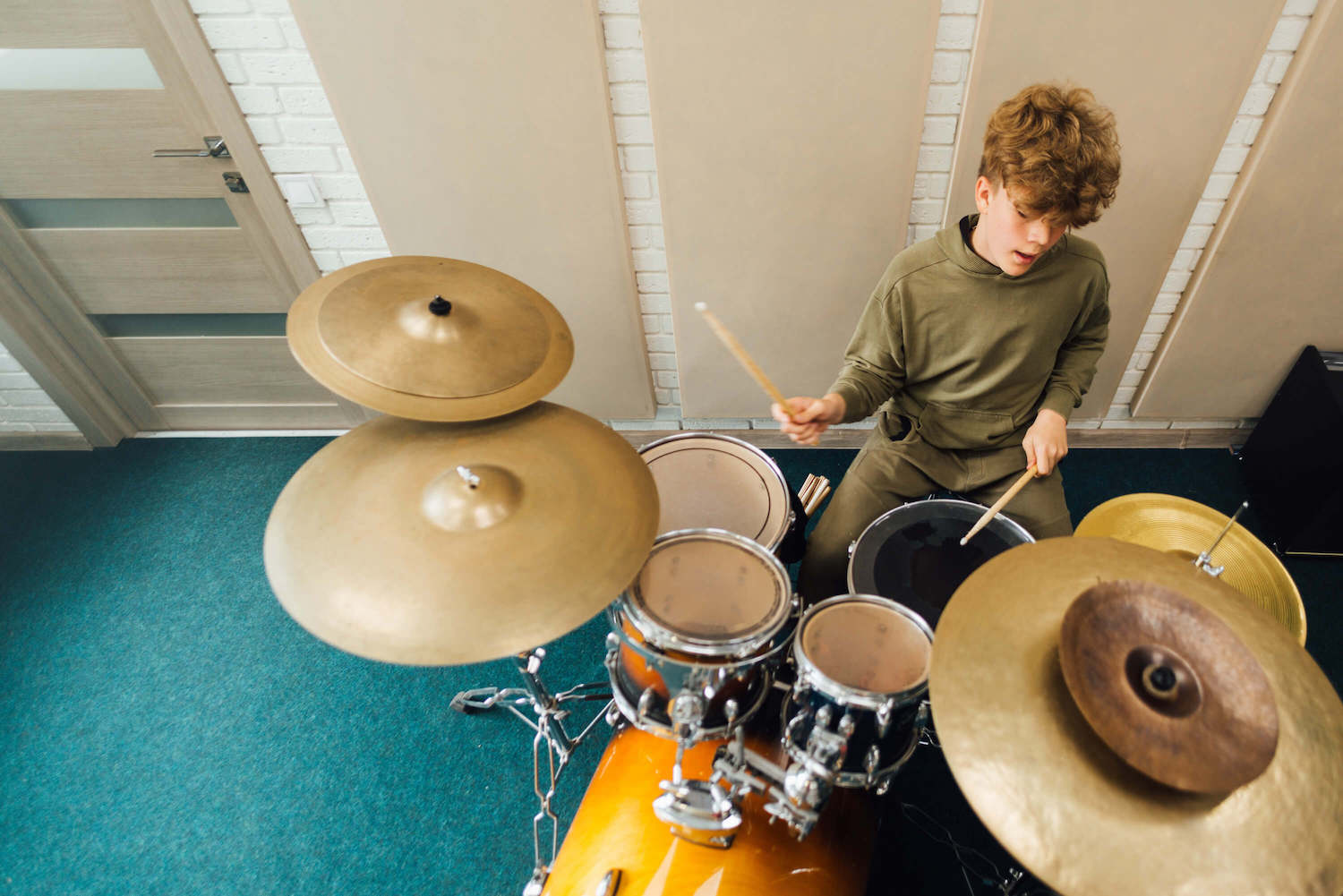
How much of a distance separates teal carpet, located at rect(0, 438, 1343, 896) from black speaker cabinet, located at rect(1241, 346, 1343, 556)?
0.32 feet

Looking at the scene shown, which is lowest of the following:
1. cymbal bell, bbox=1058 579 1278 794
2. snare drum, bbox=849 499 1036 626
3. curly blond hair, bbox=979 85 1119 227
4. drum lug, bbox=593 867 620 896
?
drum lug, bbox=593 867 620 896

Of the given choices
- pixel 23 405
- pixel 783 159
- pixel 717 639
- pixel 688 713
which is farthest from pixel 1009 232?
pixel 23 405

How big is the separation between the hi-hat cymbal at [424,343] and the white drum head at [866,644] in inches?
23.9

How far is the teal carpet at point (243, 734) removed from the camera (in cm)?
148

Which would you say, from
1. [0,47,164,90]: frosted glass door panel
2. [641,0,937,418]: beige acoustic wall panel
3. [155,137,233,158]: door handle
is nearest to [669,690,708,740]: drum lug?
[641,0,937,418]: beige acoustic wall panel

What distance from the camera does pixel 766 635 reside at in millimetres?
955

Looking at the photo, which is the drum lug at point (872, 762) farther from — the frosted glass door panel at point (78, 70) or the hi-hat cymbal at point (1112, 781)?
the frosted glass door panel at point (78, 70)

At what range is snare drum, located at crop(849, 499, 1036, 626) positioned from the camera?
3.85 feet

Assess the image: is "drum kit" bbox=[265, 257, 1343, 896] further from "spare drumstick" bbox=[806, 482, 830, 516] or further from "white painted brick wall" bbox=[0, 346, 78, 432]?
"white painted brick wall" bbox=[0, 346, 78, 432]

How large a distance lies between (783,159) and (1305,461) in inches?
69.9

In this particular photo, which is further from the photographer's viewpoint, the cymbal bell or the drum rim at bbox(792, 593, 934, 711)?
the drum rim at bbox(792, 593, 934, 711)

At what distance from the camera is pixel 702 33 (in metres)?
1.49

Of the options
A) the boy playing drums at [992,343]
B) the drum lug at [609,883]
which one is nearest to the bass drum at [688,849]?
the drum lug at [609,883]

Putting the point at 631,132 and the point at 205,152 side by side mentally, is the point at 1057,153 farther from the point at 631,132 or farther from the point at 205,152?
the point at 205,152
